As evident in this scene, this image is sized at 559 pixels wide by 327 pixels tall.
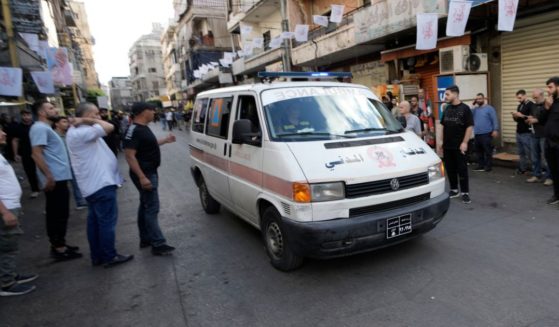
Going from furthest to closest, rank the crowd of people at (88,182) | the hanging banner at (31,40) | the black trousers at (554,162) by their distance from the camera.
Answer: the hanging banner at (31,40), the black trousers at (554,162), the crowd of people at (88,182)

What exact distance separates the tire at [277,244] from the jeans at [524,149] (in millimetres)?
5958

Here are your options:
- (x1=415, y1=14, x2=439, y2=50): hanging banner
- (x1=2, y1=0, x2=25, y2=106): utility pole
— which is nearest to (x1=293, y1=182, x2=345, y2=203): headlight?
(x1=415, y1=14, x2=439, y2=50): hanging banner

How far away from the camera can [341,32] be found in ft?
44.3

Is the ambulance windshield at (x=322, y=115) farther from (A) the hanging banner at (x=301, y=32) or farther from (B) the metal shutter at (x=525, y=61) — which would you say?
(A) the hanging banner at (x=301, y=32)

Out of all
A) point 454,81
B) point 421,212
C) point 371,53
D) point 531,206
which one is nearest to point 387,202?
point 421,212

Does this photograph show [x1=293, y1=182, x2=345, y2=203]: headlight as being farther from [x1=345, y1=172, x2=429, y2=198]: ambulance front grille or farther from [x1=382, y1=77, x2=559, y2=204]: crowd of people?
[x1=382, y1=77, x2=559, y2=204]: crowd of people

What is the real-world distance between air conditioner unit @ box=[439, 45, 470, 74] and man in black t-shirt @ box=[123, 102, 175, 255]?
822cm

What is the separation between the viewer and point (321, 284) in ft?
11.6

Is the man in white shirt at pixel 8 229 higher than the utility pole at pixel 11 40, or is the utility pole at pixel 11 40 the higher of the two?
the utility pole at pixel 11 40

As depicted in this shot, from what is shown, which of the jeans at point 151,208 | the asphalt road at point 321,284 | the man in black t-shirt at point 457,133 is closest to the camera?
the asphalt road at point 321,284

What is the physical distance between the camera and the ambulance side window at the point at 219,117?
16.5ft

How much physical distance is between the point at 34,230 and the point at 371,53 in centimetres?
1298

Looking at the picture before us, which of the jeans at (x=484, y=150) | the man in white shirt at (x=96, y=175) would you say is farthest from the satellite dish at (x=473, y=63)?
the man in white shirt at (x=96, y=175)

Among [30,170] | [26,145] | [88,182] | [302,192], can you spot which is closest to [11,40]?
[26,145]
